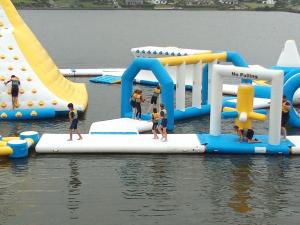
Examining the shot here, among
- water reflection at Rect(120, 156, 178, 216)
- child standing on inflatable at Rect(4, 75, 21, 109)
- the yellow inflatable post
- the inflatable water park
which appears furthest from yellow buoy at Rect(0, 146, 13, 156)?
the yellow inflatable post

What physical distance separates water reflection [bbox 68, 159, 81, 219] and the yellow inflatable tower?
18.9 feet

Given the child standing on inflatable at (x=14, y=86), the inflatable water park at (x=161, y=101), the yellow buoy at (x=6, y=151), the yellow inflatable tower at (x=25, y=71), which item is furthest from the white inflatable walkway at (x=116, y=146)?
the yellow inflatable tower at (x=25, y=71)

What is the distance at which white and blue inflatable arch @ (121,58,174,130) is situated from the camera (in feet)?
59.7

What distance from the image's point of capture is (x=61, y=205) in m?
12.0

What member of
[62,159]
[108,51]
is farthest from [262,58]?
[62,159]

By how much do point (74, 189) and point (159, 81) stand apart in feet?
21.5

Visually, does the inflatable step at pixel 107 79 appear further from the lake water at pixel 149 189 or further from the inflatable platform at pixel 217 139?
the lake water at pixel 149 189

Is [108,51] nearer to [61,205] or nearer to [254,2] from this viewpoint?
[61,205]

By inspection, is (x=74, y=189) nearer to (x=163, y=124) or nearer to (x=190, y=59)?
(x=163, y=124)

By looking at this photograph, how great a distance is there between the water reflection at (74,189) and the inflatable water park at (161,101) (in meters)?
1.24

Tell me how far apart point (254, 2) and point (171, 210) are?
195109 mm

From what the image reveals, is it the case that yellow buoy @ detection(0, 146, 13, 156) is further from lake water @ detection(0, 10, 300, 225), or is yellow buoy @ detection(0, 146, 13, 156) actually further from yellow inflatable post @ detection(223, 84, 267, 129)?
yellow inflatable post @ detection(223, 84, 267, 129)

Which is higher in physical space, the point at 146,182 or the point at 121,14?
the point at 121,14

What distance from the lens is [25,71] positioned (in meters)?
20.3
